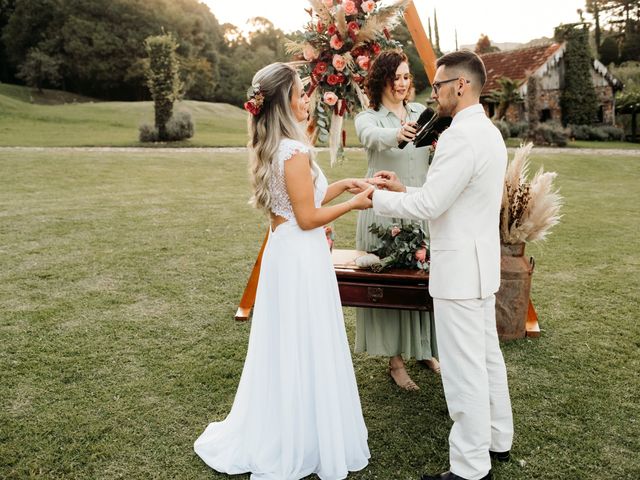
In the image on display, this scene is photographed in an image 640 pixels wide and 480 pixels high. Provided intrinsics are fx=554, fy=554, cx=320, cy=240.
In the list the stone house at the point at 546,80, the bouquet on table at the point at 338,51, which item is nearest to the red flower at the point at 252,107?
the bouquet on table at the point at 338,51

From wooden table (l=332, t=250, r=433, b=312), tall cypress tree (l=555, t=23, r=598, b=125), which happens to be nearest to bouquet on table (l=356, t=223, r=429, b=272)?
wooden table (l=332, t=250, r=433, b=312)

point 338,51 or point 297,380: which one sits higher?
point 338,51

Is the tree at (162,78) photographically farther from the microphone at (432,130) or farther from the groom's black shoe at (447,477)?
the groom's black shoe at (447,477)

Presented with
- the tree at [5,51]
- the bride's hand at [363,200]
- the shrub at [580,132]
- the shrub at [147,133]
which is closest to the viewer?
the bride's hand at [363,200]

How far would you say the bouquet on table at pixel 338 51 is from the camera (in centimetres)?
436

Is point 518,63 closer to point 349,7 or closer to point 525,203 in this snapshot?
point 525,203

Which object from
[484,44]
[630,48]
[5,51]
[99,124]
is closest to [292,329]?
[99,124]

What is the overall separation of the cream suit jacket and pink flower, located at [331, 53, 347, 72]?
1571 mm

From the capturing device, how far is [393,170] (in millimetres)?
4516

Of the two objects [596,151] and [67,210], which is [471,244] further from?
[596,151]

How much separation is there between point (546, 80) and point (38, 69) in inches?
1538

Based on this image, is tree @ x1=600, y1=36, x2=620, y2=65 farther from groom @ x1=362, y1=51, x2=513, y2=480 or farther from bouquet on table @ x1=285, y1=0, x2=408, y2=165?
groom @ x1=362, y1=51, x2=513, y2=480

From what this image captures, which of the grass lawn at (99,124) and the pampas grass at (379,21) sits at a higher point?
the grass lawn at (99,124)

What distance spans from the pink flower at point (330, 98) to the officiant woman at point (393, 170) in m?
0.23
